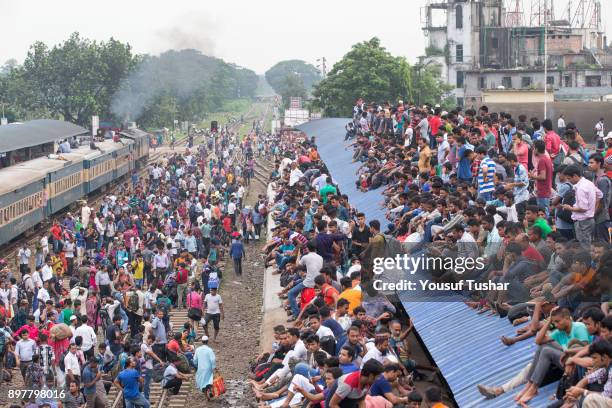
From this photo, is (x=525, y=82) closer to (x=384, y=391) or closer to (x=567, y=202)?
(x=567, y=202)

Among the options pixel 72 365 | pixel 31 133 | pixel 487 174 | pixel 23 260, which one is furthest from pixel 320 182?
pixel 31 133

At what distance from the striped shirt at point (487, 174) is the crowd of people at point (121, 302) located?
4.79m

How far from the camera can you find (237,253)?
2661 cm

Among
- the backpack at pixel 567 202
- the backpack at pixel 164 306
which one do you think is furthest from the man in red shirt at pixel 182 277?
the backpack at pixel 567 202

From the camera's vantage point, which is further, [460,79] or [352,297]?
[460,79]

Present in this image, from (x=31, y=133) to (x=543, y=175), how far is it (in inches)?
1195

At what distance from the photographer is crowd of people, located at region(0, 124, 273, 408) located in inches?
611

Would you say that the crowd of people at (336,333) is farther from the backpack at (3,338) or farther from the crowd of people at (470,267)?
the backpack at (3,338)

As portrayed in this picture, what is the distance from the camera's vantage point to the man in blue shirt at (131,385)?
14516 millimetres

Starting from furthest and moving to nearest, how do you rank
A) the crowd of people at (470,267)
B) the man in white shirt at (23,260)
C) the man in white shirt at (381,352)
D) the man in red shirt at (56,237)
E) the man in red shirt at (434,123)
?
the man in red shirt at (56,237)
the man in white shirt at (23,260)
the man in red shirt at (434,123)
the man in white shirt at (381,352)
the crowd of people at (470,267)

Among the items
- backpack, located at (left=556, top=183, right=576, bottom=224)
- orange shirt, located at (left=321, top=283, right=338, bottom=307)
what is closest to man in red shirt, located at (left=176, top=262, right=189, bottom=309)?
orange shirt, located at (left=321, top=283, right=338, bottom=307)

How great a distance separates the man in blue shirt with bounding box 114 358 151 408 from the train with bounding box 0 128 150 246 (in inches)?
544

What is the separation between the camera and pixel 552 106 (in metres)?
42.9

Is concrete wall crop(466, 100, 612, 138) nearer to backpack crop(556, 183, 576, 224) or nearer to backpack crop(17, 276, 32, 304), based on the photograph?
backpack crop(17, 276, 32, 304)
